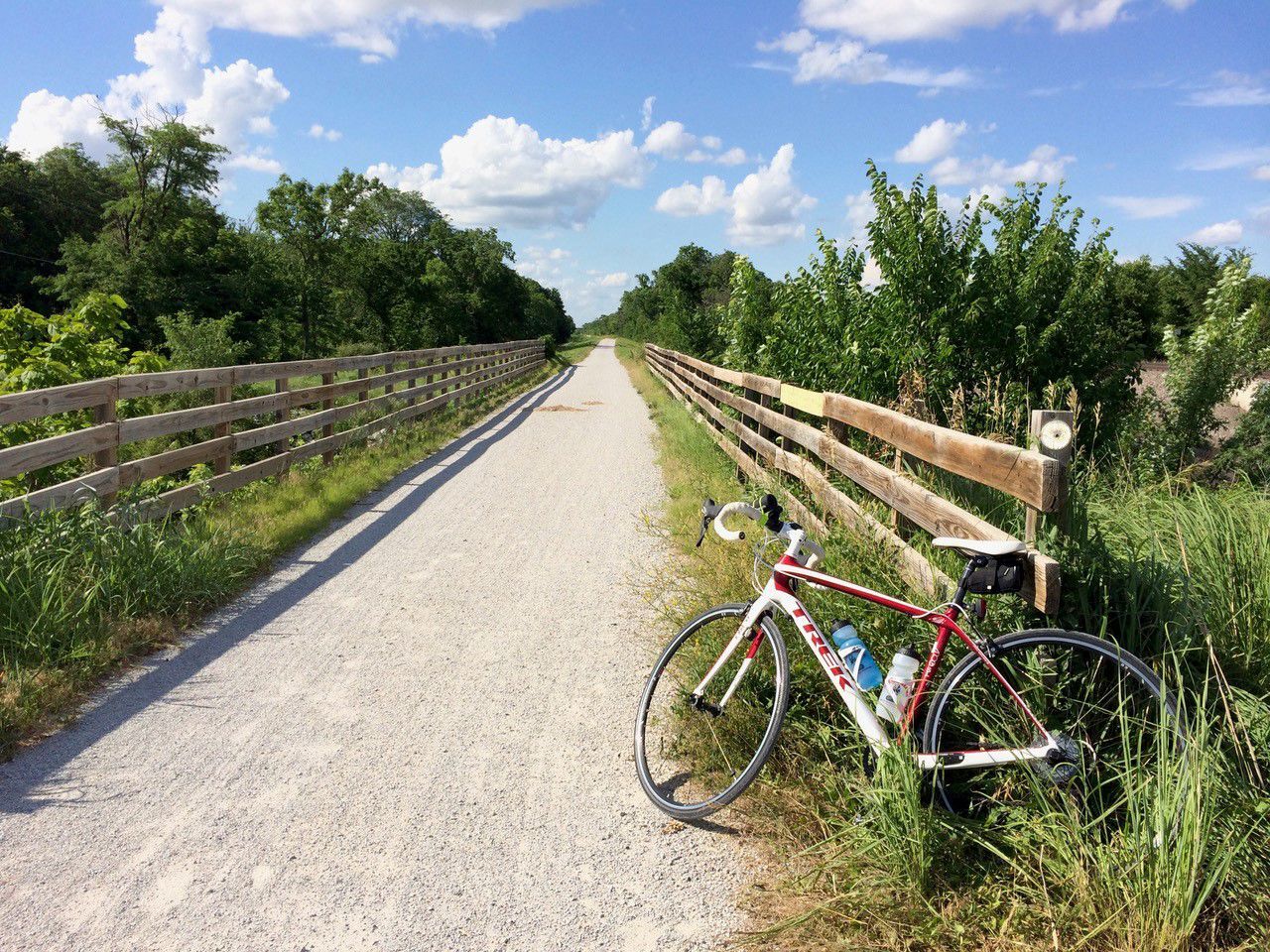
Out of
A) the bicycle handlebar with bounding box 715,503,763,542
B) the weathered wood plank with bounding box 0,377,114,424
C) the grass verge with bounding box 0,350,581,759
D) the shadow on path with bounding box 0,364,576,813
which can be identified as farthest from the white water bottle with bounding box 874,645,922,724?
the weathered wood plank with bounding box 0,377,114,424

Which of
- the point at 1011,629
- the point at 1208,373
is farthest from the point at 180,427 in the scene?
the point at 1208,373

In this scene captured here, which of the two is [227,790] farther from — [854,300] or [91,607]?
[854,300]

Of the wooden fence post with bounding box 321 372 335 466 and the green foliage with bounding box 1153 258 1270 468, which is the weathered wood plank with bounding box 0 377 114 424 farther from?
the green foliage with bounding box 1153 258 1270 468

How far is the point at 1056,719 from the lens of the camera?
270cm

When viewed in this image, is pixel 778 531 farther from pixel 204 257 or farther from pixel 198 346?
pixel 204 257

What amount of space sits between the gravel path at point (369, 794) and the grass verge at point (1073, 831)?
320 mm

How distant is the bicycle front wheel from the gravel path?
0.13 m

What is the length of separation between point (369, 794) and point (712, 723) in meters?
1.33

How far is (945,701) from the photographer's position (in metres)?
2.64

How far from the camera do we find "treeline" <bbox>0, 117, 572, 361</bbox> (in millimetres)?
38906

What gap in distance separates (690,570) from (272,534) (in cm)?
327

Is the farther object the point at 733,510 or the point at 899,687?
the point at 733,510

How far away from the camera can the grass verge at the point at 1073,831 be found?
214cm

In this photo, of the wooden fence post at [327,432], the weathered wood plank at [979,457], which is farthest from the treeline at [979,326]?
the wooden fence post at [327,432]
